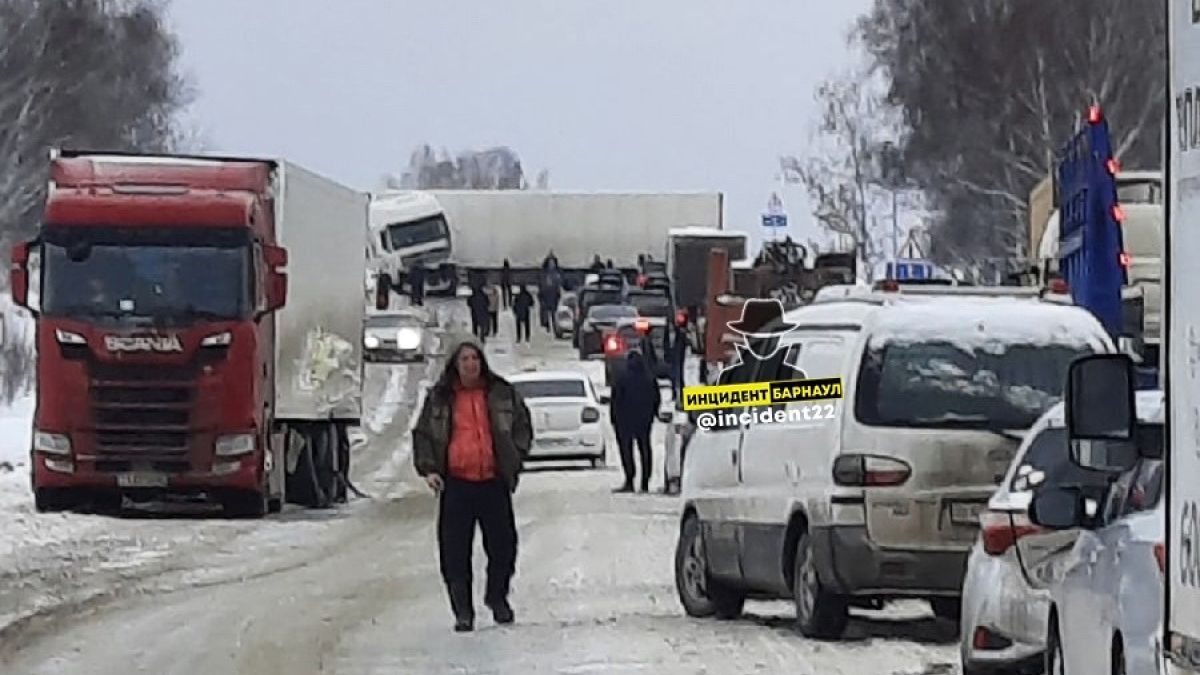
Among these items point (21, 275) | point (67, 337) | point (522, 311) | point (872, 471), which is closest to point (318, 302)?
point (67, 337)

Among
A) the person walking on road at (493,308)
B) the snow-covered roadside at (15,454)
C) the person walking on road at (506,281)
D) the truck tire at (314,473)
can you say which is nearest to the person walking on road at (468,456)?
the snow-covered roadside at (15,454)

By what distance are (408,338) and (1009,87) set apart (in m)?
14.6

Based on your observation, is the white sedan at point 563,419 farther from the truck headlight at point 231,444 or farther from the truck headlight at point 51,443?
the truck headlight at point 51,443

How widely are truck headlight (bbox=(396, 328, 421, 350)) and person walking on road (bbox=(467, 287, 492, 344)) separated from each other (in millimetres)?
5484

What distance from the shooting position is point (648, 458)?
3375cm

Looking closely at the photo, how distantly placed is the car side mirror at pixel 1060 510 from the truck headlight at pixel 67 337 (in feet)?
63.2

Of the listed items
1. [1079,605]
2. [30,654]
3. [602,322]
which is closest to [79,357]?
[30,654]

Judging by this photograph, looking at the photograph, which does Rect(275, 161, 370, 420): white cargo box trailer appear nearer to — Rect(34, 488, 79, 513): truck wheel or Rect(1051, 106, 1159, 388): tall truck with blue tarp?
Rect(34, 488, 79, 513): truck wheel

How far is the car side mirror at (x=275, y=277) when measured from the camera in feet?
91.6

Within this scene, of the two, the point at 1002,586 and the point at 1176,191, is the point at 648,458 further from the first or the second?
the point at 1176,191

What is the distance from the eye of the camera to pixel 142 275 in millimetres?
27688

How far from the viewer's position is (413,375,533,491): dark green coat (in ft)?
55.3

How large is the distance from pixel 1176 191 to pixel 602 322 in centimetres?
5948

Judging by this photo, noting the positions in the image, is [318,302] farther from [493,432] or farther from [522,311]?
[522,311]
